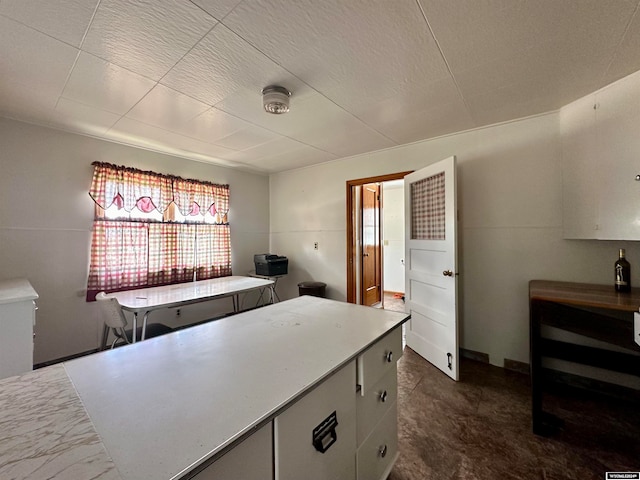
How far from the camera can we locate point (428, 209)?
9.12 feet

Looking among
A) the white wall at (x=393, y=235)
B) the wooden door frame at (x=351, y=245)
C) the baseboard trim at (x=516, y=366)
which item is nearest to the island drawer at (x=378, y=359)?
the baseboard trim at (x=516, y=366)

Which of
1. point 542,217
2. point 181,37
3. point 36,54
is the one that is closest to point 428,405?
point 542,217

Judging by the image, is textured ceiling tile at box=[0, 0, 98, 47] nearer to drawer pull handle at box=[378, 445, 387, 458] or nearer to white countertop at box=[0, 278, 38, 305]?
white countertop at box=[0, 278, 38, 305]

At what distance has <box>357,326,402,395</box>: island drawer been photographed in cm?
111

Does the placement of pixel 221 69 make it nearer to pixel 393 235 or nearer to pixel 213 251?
pixel 213 251

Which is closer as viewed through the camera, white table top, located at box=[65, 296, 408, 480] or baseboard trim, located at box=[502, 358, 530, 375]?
white table top, located at box=[65, 296, 408, 480]

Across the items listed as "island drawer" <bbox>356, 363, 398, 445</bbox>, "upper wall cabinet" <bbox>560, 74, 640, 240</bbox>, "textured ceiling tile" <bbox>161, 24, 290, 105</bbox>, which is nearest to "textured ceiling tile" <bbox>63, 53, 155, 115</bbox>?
"textured ceiling tile" <bbox>161, 24, 290, 105</bbox>

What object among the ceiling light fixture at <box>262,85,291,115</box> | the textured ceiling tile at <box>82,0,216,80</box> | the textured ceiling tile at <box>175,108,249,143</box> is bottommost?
the ceiling light fixture at <box>262,85,291,115</box>

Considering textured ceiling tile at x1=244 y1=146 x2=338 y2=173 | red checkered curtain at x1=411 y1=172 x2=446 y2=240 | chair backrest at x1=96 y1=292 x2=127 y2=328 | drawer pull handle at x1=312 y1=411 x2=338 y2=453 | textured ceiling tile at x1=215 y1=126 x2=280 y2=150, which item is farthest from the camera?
textured ceiling tile at x1=244 y1=146 x2=338 y2=173

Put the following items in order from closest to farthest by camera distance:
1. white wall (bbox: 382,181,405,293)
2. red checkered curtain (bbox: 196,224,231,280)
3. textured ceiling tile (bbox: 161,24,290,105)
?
1. textured ceiling tile (bbox: 161,24,290,105)
2. red checkered curtain (bbox: 196,224,231,280)
3. white wall (bbox: 382,181,405,293)

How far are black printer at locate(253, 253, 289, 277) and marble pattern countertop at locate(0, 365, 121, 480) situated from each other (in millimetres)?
3151

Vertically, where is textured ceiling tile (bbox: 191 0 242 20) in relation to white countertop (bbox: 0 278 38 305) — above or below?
above

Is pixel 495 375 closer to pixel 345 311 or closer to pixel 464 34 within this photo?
pixel 345 311

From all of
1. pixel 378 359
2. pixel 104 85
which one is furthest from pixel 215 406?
pixel 104 85
